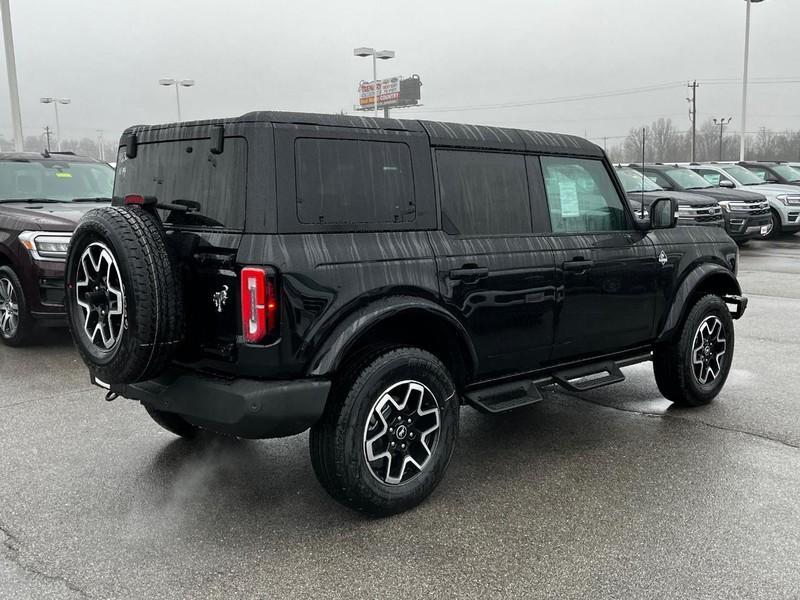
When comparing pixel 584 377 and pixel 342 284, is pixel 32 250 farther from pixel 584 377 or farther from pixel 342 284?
pixel 584 377

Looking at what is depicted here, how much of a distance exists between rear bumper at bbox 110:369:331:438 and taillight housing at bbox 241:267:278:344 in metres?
0.23

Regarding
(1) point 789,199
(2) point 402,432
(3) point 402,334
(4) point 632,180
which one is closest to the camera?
(2) point 402,432

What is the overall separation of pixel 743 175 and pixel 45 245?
58.3 feet

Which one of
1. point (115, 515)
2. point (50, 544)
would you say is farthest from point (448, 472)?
point (50, 544)

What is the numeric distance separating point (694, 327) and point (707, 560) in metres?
2.36

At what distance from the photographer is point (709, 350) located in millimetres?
5555

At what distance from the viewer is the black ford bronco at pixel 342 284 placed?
11.2ft

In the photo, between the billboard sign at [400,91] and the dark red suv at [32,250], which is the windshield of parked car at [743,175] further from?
the billboard sign at [400,91]

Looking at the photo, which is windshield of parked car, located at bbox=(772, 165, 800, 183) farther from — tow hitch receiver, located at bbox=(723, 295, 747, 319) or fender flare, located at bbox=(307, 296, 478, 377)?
fender flare, located at bbox=(307, 296, 478, 377)

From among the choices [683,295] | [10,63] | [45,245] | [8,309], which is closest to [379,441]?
[683,295]

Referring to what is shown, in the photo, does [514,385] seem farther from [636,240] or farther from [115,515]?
[115,515]

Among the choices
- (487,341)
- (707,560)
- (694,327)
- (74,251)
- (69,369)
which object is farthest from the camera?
(69,369)

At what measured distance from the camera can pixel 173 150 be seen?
154 inches

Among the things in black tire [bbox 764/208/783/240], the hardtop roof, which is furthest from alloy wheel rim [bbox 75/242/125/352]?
black tire [bbox 764/208/783/240]
